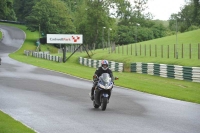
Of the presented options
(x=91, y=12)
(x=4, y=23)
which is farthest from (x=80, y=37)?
(x=4, y=23)

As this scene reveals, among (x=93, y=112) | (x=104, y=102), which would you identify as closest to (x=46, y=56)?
(x=104, y=102)

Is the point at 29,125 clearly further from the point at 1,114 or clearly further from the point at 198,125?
the point at 198,125

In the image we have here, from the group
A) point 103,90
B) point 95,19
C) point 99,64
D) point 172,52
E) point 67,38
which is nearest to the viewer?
point 103,90

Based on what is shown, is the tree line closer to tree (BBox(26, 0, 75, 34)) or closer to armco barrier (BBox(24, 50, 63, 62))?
tree (BBox(26, 0, 75, 34))

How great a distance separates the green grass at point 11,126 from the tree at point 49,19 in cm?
10009

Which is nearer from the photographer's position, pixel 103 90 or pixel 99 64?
pixel 103 90

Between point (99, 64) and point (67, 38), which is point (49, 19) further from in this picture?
point (99, 64)

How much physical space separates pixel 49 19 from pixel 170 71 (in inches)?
3142

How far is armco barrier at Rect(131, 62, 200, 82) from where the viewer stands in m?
34.0

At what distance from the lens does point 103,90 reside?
687 inches

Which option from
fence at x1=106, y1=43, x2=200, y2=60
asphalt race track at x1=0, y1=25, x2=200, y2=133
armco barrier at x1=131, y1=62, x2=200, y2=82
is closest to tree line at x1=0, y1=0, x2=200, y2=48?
fence at x1=106, y1=43, x2=200, y2=60

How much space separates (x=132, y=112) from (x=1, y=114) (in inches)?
166

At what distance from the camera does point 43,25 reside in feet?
380

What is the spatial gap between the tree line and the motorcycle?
6860 cm
